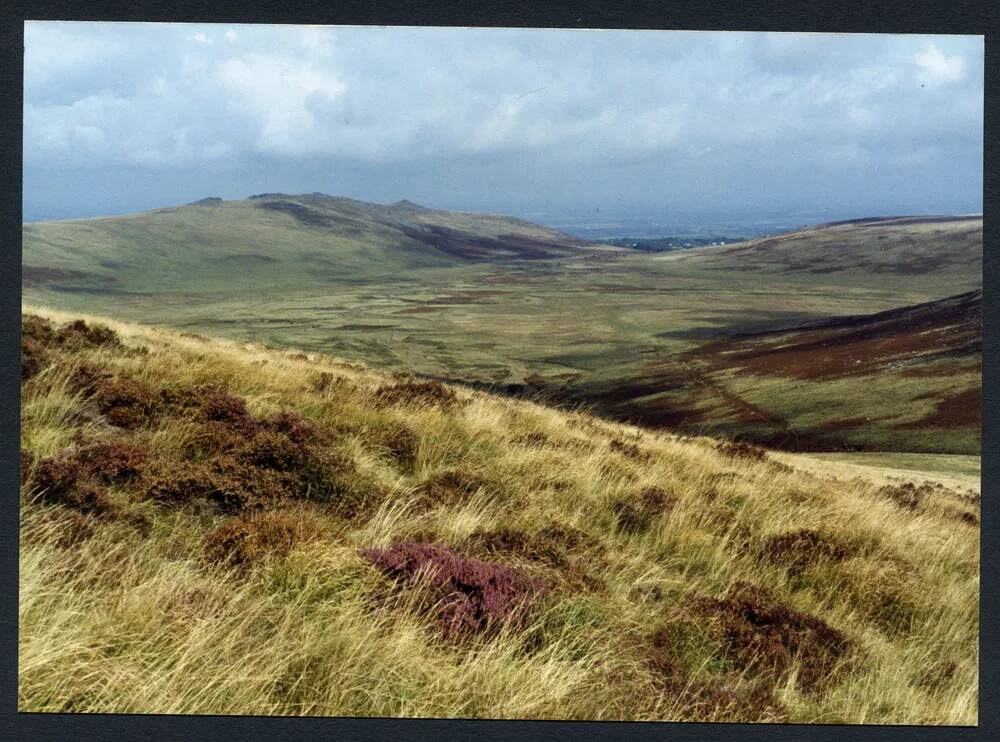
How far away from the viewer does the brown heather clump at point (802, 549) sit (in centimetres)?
671

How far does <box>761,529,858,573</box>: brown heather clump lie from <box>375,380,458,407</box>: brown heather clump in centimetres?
432

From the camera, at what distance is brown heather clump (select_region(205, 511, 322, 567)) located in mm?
4984

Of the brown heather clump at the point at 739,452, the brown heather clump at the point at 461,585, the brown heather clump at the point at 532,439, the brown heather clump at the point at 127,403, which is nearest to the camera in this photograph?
the brown heather clump at the point at 461,585

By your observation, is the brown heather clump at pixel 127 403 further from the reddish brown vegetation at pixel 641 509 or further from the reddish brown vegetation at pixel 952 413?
the reddish brown vegetation at pixel 952 413

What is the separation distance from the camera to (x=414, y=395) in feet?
32.5

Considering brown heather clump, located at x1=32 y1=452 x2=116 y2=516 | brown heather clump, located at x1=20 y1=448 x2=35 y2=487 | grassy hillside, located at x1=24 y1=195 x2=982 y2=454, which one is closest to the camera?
brown heather clump, located at x1=32 y1=452 x2=116 y2=516

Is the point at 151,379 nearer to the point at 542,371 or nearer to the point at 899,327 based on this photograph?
the point at 542,371

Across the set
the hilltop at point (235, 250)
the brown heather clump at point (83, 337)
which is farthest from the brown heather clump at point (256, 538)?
the hilltop at point (235, 250)

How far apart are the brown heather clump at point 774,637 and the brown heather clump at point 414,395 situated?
4736 millimetres

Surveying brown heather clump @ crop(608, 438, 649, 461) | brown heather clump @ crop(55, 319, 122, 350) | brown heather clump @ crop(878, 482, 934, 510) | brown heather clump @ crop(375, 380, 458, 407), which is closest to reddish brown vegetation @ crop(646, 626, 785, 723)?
brown heather clump @ crop(608, 438, 649, 461)

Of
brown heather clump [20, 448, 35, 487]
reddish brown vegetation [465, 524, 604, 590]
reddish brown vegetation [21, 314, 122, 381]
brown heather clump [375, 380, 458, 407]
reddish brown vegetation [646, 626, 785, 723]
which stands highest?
reddish brown vegetation [21, 314, 122, 381]

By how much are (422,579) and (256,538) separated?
43.0 inches

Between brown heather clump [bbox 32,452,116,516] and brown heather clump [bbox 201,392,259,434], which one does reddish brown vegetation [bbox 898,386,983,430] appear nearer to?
brown heather clump [bbox 201,392,259,434]

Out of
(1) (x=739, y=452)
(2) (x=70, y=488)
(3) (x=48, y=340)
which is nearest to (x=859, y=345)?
(1) (x=739, y=452)
